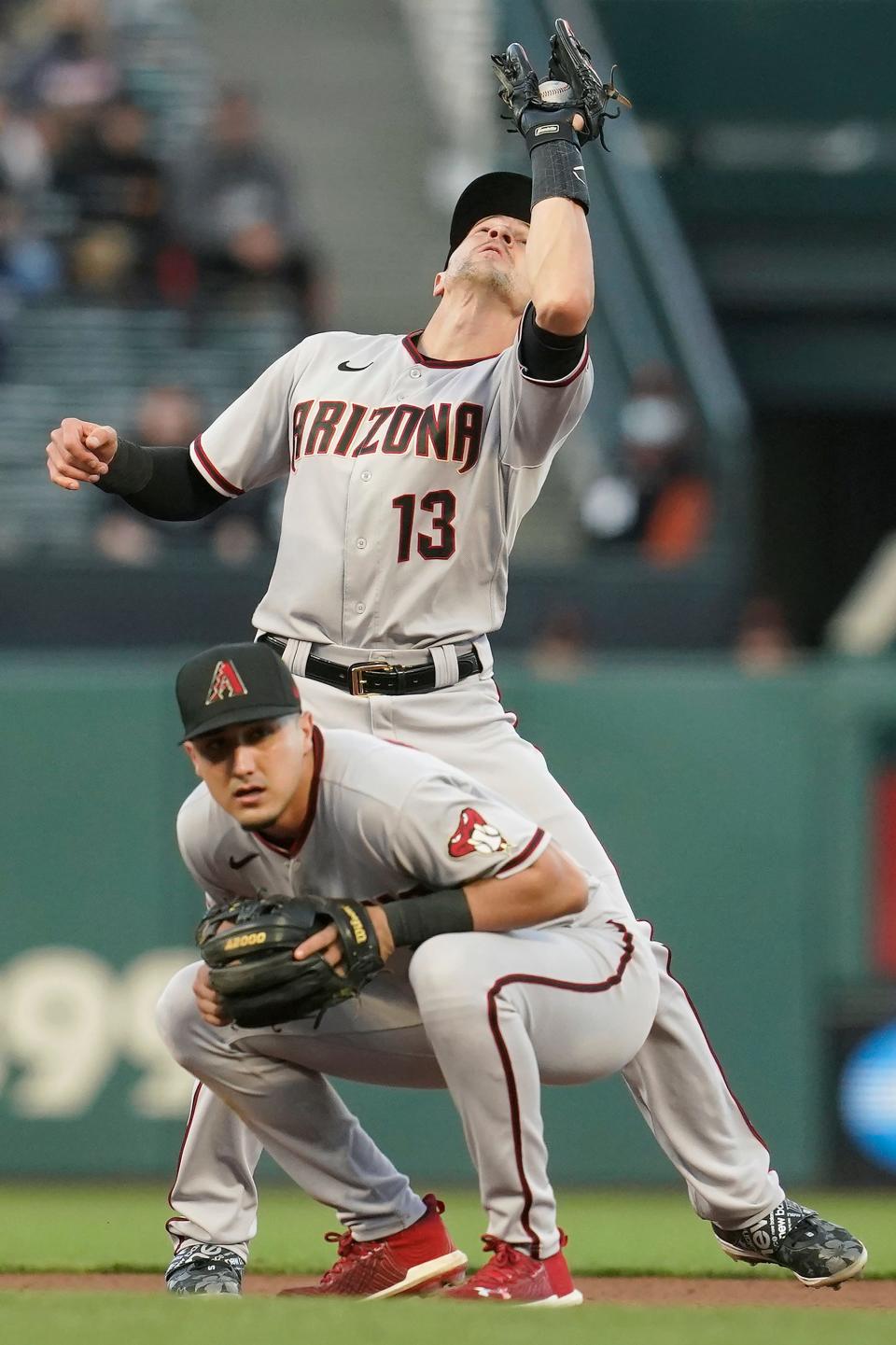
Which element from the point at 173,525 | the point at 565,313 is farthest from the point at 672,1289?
the point at 173,525

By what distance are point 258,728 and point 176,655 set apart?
14.6 ft

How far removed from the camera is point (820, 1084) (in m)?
7.09

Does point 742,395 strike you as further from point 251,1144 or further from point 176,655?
point 251,1144

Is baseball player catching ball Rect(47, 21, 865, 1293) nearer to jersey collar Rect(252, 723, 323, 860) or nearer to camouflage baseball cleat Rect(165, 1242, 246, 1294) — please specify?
camouflage baseball cleat Rect(165, 1242, 246, 1294)

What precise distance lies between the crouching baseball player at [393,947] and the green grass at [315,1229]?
1.16 m

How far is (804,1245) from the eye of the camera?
13.9ft

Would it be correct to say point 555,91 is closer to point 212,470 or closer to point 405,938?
point 212,470

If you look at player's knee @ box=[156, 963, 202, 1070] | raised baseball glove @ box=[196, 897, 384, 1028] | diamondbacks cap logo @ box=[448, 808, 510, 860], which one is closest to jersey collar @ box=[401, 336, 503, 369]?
diamondbacks cap logo @ box=[448, 808, 510, 860]

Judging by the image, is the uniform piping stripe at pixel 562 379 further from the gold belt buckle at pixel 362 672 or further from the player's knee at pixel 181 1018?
the player's knee at pixel 181 1018

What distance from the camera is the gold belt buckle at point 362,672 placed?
13.9ft

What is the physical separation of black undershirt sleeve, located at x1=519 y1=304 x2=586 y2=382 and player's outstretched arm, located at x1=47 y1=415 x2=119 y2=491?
0.82 m

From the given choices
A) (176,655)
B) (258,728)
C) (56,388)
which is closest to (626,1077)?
(258,728)

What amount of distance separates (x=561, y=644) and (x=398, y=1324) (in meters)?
5.25

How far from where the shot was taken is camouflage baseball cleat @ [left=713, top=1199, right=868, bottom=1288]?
4227 mm
